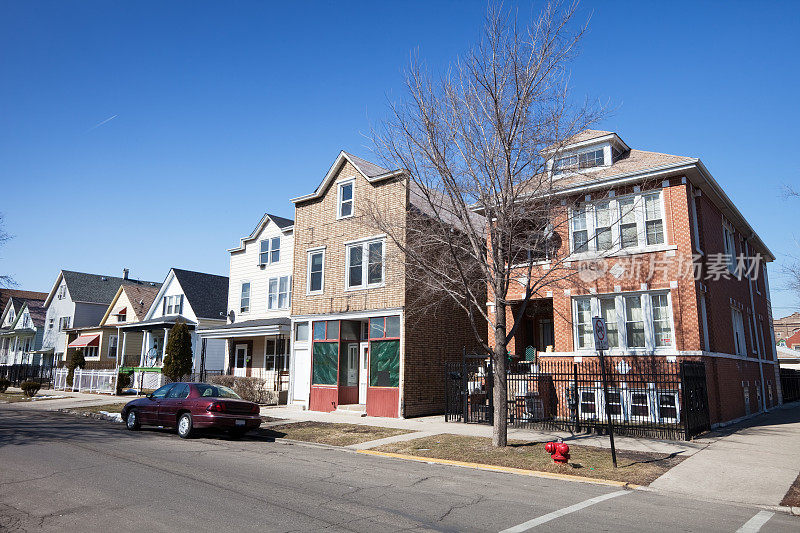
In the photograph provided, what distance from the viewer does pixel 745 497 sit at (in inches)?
333

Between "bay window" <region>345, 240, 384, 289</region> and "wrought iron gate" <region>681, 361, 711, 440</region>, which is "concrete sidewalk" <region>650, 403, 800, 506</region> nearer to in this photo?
"wrought iron gate" <region>681, 361, 711, 440</region>

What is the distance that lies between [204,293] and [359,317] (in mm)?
19680

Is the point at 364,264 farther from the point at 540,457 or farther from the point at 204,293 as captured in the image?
the point at 204,293

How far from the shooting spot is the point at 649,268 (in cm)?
1672

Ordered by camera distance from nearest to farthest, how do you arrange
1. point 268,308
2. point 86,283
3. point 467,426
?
point 467,426 < point 268,308 < point 86,283

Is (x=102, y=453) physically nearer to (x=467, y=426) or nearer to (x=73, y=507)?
(x=73, y=507)

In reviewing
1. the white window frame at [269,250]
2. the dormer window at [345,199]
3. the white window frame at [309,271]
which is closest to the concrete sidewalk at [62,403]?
the white window frame at [269,250]

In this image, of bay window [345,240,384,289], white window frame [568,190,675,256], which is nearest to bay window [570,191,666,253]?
A: white window frame [568,190,675,256]

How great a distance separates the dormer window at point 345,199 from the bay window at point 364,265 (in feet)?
5.19

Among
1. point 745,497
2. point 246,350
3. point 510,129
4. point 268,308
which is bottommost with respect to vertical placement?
point 745,497

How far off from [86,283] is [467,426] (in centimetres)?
4686

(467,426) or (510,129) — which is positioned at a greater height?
(510,129)

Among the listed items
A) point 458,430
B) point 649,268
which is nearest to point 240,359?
point 458,430

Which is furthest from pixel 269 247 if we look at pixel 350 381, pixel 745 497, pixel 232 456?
pixel 745 497
